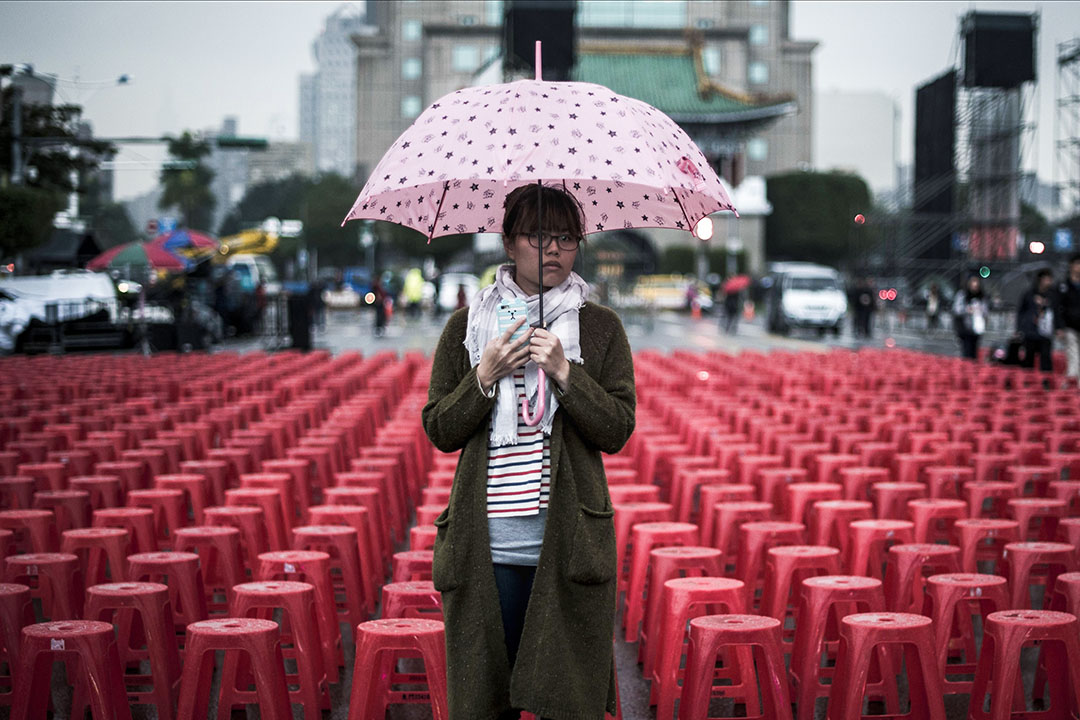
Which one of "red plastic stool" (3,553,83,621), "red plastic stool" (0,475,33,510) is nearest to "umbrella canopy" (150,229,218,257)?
"red plastic stool" (0,475,33,510)

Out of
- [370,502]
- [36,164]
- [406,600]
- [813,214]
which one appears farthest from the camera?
[813,214]

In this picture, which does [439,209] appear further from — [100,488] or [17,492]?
[17,492]

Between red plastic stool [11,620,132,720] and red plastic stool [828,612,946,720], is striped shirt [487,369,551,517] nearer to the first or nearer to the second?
red plastic stool [828,612,946,720]

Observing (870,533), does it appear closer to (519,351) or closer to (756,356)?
(519,351)

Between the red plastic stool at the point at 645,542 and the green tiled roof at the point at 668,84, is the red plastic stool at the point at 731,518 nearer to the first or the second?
the red plastic stool at the point at 645,542

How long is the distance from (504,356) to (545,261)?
301 mm

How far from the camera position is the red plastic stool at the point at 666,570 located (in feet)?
19.8

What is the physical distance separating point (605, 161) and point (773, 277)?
4089 centimetres

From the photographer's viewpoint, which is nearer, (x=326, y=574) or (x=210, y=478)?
(x=326, y=574)

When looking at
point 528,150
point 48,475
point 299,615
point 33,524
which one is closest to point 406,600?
point 299,615

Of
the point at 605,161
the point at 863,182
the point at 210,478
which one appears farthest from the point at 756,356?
the point at 863,182

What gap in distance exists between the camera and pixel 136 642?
237 inches

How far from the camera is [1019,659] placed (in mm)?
4816

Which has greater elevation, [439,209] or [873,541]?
[439,209]
